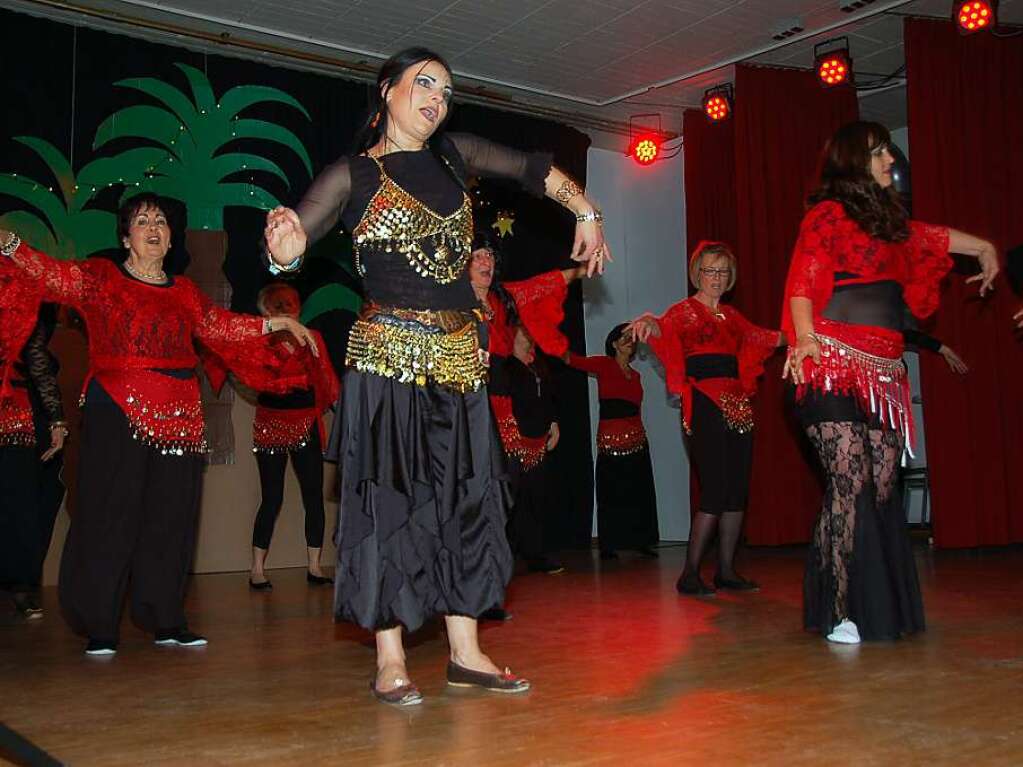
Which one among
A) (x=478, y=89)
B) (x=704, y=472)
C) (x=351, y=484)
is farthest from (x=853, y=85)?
(x=351, y=484)

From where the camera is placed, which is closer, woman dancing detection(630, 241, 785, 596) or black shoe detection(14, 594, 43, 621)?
black shoe detection(14, 594, 43, 621)

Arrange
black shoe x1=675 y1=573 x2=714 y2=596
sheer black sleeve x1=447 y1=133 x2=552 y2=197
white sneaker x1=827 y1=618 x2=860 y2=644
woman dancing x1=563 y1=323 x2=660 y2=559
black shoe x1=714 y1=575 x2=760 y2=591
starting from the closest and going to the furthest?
1. sheer black sleeve x1=447 y1=133 x2=552 y2=197
2. white sneaker x1=827 y1=618 x2=860 y2=644
3. black shoe x1=675 y1=573 x2=714 y2=596
4. black shoe x1=714 y1=575 x2=760 y2=591
5. woman dancing x1=563 y1=323 x2=660 y2=559

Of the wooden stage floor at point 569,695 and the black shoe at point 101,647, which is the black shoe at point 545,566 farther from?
the black shoe at point 101,647

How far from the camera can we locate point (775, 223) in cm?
786

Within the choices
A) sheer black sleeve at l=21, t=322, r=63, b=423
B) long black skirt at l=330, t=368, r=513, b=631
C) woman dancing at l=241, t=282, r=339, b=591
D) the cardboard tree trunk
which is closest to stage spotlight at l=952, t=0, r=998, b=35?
woman dancing at l=241, t=282, r=339, b=591

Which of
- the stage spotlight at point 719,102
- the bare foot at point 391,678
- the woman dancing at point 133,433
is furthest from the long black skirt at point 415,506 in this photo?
the stage spotlight at point 719,102

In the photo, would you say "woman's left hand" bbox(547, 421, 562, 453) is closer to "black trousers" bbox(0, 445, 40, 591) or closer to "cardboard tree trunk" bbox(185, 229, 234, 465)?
"cardboard tree trunk" bbox(185, 229, 234, 465)

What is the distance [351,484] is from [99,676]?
1157 millimetres

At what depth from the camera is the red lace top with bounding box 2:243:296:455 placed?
385 cm

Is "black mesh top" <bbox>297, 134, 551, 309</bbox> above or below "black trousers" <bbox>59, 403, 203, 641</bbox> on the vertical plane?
above

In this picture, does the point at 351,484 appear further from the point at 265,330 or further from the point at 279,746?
the point at 265,330

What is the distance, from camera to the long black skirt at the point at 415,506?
2.80 m

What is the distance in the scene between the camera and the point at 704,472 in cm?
519

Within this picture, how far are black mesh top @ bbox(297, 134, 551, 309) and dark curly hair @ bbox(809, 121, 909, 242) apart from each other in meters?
Answer: 1.41
